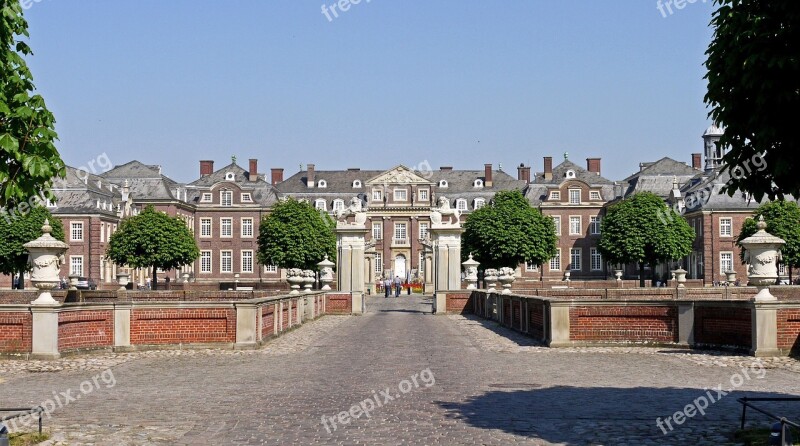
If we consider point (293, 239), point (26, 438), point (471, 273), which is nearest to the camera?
point (26, 438)

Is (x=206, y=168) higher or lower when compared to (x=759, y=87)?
higher

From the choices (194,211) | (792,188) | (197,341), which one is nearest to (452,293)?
(197,341)

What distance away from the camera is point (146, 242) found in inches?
2633

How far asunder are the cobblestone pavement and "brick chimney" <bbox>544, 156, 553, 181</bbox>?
7921 cm

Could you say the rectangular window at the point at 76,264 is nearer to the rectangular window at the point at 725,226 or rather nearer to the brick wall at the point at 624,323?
the rectangular window at the point at 725,226

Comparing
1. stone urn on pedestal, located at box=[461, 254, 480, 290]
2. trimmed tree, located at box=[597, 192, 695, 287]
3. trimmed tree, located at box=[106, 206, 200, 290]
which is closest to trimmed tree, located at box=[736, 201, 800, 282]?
trimmed tree, located at box=[597, 192, 695, 287]

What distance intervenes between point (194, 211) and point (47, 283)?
78.8 metres

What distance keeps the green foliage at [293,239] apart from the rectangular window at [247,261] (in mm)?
23830

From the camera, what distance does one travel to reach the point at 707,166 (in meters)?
95.9

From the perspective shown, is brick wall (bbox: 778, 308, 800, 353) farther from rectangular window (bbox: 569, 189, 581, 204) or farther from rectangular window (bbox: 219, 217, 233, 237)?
rectangular window (bbox: 219, 217, 233, 237)

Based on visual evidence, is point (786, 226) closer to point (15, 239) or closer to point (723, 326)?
point (15, 239)

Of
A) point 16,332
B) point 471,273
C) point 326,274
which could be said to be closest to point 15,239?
point 326,274

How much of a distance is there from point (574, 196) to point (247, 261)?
30.5 meters

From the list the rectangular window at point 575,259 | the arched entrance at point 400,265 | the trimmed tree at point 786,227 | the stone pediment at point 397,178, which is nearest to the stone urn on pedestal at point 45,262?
the trimmed tree at point 786,227
